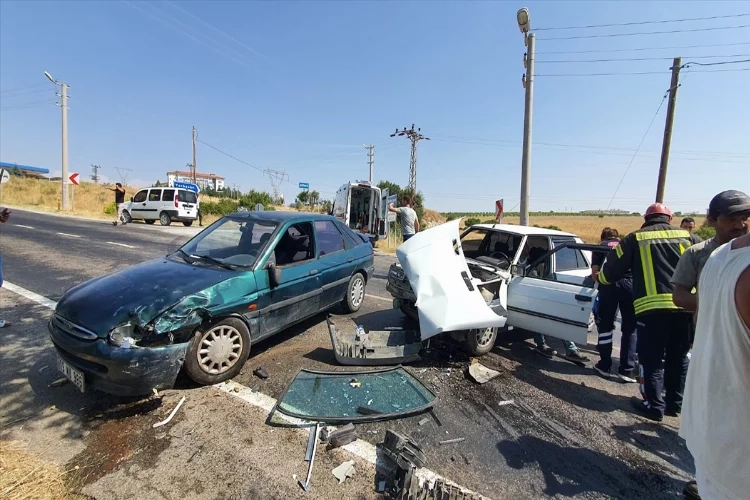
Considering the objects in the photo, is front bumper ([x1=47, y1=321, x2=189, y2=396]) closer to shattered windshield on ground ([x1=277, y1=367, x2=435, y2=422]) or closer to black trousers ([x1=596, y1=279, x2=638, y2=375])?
shattered windshield on ground ([x1=277, y1=367, x2=435, y2=422])

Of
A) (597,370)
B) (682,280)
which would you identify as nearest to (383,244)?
(597,370)

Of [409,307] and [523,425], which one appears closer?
[523,425]

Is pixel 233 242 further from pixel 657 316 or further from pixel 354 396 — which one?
pixel 657 316

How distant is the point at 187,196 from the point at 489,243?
54.9 ft

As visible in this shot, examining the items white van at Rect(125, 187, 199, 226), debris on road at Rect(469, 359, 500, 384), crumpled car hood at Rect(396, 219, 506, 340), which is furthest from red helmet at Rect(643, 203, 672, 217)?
white van at Rect(125, 187, 199, 226)

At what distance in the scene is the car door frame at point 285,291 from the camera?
364 cm

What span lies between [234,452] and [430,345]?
2.48 meters

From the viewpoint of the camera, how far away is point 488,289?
4.32m

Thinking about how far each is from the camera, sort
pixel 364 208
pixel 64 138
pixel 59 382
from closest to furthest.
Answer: pixel 59 382
pixel 364 208
pixel 64 138

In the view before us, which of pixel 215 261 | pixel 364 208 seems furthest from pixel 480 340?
pixel 364 208

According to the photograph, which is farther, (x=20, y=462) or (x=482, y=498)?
(x=20, y=462)

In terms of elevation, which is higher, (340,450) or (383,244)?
(383,244)

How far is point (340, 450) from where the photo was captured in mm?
2479

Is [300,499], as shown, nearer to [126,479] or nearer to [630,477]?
[126,479]
